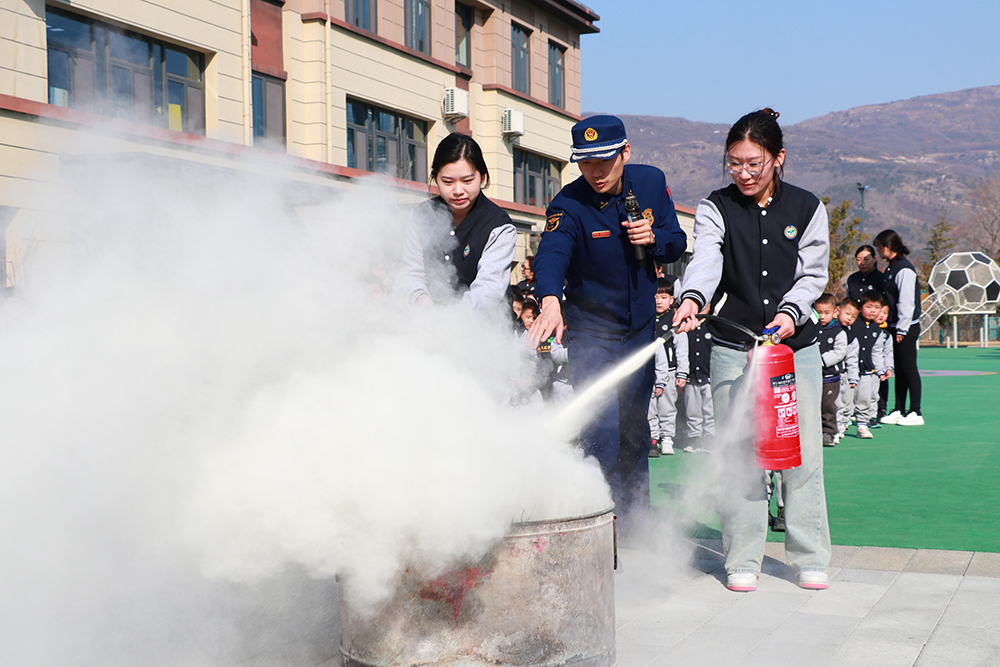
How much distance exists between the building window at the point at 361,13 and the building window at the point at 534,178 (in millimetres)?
7093

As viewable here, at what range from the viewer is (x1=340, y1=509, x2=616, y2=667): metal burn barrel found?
2.78m

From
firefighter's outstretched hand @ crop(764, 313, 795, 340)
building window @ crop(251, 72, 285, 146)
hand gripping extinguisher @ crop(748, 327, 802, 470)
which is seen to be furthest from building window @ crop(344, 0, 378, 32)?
hand gripping extinguisher @ crop(748, 327, 802, 470)

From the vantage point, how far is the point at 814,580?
3.99 metres

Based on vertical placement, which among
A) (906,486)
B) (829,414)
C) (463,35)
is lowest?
(906,486)

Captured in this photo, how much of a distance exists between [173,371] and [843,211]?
4360 cm

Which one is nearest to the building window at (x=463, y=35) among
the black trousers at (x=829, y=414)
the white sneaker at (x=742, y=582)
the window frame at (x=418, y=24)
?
the window frame at (x=418, y=24)

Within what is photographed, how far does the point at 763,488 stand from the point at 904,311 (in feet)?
22.6

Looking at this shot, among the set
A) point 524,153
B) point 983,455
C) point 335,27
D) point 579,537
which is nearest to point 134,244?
point 579,537

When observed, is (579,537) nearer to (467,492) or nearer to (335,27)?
(467,492)

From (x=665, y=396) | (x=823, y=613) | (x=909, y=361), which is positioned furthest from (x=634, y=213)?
(x=909, y=361)

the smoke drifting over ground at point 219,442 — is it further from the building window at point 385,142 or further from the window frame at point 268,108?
the building window at point 385,142

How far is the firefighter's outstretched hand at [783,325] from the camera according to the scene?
3986 mm

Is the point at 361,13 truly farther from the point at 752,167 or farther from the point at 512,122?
the point at 752,167

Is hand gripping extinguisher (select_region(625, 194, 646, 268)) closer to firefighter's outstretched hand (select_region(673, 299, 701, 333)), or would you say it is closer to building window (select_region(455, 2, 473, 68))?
firefighter's outstretched hand (select_region(673, 299, 701, 333))
